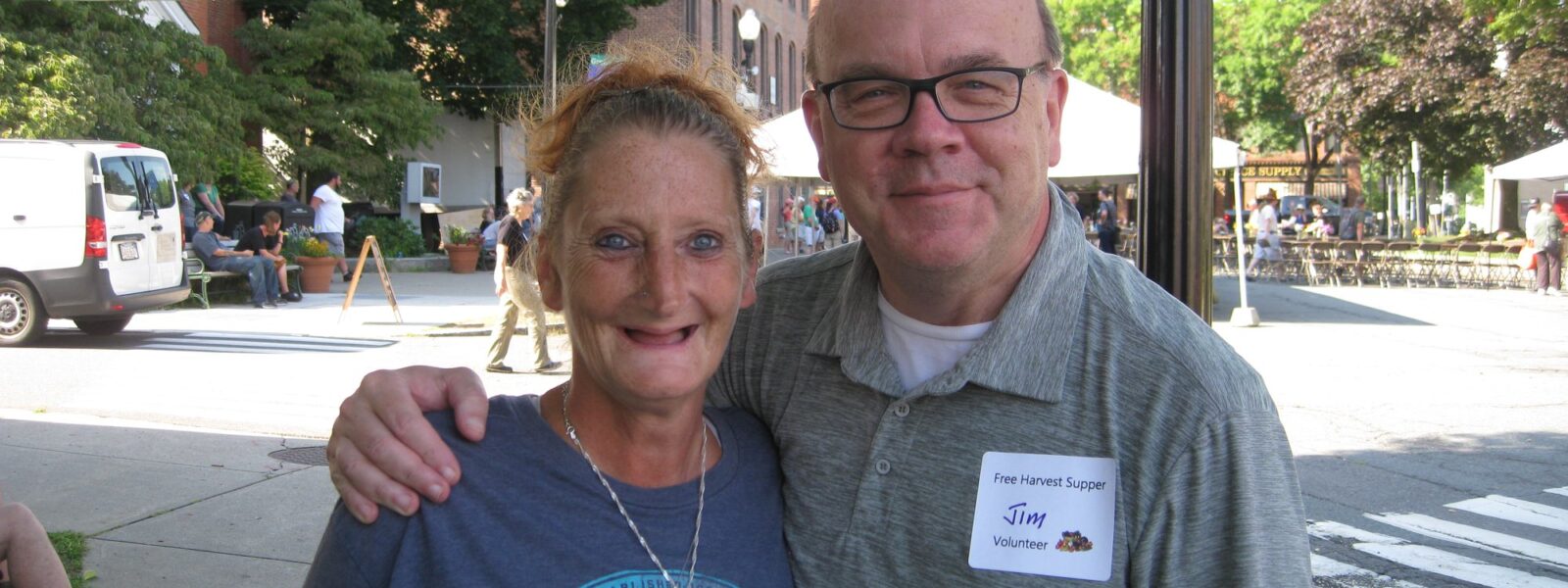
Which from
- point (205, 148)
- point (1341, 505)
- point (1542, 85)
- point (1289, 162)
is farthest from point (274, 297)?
point (1289, 162)

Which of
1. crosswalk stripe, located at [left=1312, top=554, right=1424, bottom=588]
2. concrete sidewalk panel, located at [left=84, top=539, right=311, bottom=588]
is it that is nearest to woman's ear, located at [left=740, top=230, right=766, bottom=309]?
concrete sidewalk panel, located at [left=84, top=539, right=311, bottom=588]

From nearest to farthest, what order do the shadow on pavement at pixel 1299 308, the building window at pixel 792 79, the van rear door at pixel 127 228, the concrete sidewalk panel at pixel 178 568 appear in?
the concrete sidewalk panel at pixel 178 568, the van rear door at pixel 127 228, the shadow on pavement at pixel 1299 308, the building window at pixel 792 79

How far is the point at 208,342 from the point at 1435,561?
39.6 feet

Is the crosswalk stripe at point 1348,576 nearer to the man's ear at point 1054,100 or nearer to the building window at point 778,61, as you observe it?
the man's ear at point 1054,100

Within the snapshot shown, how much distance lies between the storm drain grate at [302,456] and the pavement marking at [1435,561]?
223 inches

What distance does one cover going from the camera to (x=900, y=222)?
1.99 m

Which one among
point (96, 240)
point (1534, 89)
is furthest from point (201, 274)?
point (1534, 89)

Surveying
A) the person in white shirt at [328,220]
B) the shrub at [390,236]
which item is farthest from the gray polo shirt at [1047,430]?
the shrub at [390,236]

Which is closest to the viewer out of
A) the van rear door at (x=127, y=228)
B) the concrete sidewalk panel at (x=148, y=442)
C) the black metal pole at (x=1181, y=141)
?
the black metal pole at (x=1181, y=141)

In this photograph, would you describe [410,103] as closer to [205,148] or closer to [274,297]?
[205,148]

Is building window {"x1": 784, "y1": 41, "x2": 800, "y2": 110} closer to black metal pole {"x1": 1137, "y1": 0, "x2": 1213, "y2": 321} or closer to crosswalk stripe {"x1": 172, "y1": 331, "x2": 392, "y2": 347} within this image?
crosswalk stripe {"x1": 172, "y1": 331, "x2": 392, "y2": 347}

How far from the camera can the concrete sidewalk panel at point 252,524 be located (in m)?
5.80

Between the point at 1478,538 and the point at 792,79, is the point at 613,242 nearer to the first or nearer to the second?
the point at 1478,538

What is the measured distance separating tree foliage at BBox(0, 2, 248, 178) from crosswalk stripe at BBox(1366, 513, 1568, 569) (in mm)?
18050
